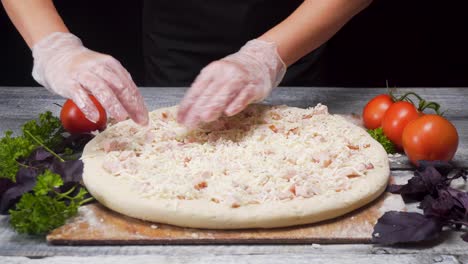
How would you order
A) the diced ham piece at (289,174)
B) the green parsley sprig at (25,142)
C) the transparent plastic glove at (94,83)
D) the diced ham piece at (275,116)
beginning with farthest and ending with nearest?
the diced ham piece at (275,116), the transparent plastic glove at (94,83), the green parsley sprig at (25,142), the diced ham piece at (289,174)

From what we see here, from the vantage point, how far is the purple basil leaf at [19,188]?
5.57ft

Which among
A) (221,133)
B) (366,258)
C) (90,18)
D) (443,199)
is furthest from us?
(90,18)

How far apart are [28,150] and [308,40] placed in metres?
0.90

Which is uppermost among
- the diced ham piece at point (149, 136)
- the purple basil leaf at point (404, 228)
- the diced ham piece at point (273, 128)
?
the purple basil leaf at point (404, 228)

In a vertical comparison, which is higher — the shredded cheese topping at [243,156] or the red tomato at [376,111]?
the shredded cheese topping at [243,156]

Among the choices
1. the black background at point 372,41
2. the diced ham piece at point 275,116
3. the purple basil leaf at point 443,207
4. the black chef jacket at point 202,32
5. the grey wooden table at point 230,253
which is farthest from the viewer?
the black background at point 372,41

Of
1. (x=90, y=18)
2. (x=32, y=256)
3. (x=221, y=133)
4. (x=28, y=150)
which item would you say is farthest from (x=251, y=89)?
(x=90, y=18)

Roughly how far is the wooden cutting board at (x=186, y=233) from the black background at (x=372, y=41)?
2036 millimetres

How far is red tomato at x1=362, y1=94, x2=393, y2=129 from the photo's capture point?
2271 mm

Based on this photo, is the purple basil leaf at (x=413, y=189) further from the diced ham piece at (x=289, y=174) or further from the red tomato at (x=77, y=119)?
the red tomato at (x=77, y=119)

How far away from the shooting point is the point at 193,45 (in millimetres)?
2732

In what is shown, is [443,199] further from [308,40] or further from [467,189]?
[308,40]

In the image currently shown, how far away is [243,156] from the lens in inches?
74.5

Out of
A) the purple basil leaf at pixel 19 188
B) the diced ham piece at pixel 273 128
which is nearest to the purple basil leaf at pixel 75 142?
the purple basil leaf at pixel 19 188
